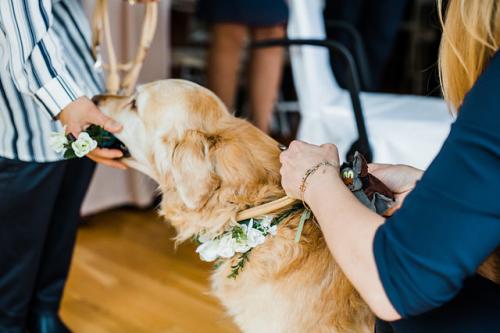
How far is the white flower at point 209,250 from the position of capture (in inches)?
46.6

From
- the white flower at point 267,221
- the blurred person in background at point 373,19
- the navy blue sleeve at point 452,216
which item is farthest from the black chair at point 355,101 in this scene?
the blurred person in background at point 373,19

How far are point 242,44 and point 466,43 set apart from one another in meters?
1.93

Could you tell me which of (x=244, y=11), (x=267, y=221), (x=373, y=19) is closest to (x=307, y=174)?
(x=267, y=221)

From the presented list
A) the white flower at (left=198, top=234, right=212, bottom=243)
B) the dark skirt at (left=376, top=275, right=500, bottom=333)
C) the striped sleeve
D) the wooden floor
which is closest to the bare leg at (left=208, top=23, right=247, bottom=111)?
the wooden floor

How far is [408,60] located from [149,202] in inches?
173

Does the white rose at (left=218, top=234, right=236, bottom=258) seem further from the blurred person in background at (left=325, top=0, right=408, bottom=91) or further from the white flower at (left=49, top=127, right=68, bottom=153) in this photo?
the blurred person in background at (left=325, top=0, right=408, bottom=91)

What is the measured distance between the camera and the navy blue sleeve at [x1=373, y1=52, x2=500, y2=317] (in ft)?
2.32

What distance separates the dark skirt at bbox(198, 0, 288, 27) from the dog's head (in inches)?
47.1

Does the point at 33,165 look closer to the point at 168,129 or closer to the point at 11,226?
the point at 11,226

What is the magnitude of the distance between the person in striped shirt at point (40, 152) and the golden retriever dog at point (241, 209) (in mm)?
168

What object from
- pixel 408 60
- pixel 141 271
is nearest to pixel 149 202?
pixel 141 271

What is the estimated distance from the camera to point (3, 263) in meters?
1.56

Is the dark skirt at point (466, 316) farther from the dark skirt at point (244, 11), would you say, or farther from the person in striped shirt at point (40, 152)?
the dark skirt at point (244, 11)

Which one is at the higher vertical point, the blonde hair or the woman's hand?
the blonde hair
